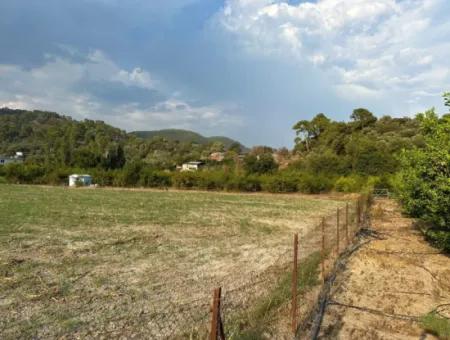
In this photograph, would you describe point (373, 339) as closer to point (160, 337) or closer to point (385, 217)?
point (160, 337)

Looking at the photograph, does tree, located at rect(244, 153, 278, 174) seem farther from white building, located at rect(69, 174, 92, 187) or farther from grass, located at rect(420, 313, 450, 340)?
grass, located at rect(420, 313, 450, 340)

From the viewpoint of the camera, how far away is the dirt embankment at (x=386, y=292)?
4.22 meters

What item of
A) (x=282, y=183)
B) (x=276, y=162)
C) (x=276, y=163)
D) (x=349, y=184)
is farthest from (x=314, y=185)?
(x=276, y=162)

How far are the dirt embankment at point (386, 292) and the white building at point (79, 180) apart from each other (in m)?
36.6

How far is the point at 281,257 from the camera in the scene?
7754mm

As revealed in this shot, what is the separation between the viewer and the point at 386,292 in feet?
18.3

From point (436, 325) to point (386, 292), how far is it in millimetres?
1395

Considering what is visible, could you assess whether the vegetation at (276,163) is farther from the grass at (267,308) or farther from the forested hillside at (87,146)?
the grass at (267,308)

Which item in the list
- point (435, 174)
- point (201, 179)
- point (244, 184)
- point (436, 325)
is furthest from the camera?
point (201, 179)

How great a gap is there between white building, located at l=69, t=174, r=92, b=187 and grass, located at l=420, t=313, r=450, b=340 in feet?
132

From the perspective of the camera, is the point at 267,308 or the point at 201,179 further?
the point at 201,179

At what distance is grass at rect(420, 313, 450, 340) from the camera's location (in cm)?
402

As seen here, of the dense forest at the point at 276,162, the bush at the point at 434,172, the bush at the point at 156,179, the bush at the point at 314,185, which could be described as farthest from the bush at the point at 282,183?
the bush at the point at 434,172

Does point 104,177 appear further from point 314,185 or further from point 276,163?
point 276,163
